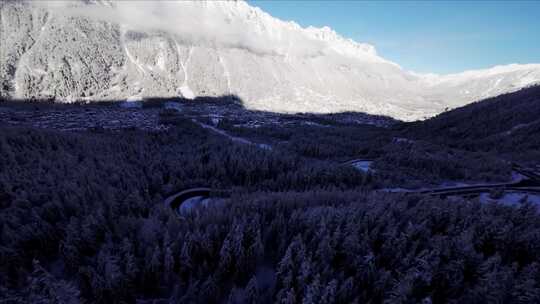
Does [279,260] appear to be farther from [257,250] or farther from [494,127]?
[494,127]

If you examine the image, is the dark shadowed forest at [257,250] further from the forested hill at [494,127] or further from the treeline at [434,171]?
the forested hill at [494,127]

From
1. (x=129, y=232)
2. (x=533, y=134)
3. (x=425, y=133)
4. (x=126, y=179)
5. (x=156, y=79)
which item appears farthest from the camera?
(x=156, y=79)

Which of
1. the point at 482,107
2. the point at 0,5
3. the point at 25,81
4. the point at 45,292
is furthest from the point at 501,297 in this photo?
the point at 0,5

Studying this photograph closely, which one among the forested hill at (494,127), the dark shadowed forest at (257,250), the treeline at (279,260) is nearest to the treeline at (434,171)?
the dark shadowed forest at (257,250)

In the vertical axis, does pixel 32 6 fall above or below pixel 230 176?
above

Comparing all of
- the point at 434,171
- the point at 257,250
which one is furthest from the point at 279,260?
the point at 434,171

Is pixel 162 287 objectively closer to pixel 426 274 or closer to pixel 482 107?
pixel 426 274

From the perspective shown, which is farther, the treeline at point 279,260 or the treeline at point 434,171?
the treeline at point 434,171

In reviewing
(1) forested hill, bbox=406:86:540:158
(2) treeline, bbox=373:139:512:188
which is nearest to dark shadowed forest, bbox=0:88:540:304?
(2) treeline, bbox=373:139:512:188
